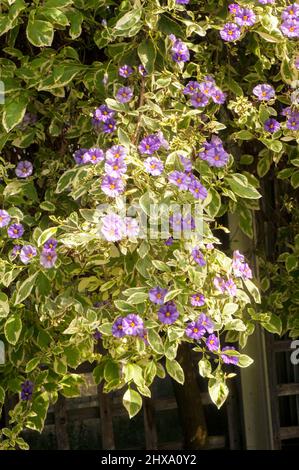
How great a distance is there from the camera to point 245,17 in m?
2.09

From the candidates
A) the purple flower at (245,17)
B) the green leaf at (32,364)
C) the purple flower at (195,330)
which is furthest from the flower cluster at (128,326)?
the purple flower at (245,17)

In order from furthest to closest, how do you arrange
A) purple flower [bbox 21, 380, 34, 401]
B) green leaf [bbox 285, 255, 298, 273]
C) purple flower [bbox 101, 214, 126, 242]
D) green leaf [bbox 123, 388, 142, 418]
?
green leaf [bbox 285, 255, 298, 273]
purple flower [bbox 21, 380, 34, 401]
green leaf [bbox 123, 388, 142, 418]
purple flower [bbox 101, 214, 126, 242]

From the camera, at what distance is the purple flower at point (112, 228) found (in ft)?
6.10

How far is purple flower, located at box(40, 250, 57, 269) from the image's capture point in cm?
204

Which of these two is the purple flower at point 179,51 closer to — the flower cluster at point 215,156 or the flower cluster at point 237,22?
A: the flower cluster at point 237,22

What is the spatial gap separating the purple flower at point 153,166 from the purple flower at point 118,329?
358mm

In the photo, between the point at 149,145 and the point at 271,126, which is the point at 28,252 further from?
the point at 271,126

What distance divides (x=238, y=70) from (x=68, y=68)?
0.67m

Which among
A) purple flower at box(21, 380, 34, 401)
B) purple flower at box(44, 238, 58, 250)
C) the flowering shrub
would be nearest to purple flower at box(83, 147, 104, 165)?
the flowering shrub

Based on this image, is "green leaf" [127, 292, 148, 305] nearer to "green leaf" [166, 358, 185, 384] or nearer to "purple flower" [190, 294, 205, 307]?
"purple flower" [190, 294, 205, 307]

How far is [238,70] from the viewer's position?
263 centimetres

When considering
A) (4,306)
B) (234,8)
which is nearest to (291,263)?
(234,8)

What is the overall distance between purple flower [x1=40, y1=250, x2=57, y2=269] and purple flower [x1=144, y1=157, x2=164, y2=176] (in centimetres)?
32
